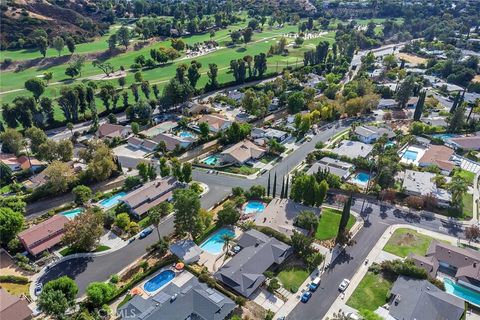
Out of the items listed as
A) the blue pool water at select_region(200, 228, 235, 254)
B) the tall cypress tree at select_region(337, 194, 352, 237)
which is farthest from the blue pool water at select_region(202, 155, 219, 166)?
the tall cypress tree at select_region(337, 194, 352, 237)

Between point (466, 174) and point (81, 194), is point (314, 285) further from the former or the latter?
point (466, 174)

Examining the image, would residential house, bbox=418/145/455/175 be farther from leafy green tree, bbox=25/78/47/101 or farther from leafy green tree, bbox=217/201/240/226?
leafy green tree, bbox=25/78/47/101

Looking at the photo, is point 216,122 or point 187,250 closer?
point 187,250

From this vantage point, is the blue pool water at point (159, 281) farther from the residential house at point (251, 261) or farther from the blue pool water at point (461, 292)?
the blue pool water at point (461, 292)

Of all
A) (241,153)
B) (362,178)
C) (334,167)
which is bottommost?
(362,178)

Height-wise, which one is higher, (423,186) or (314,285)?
(423,186)

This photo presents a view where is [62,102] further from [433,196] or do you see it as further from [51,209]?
[433,196]

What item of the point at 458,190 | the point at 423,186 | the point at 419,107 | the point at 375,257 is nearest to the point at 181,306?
the point at 375,257
